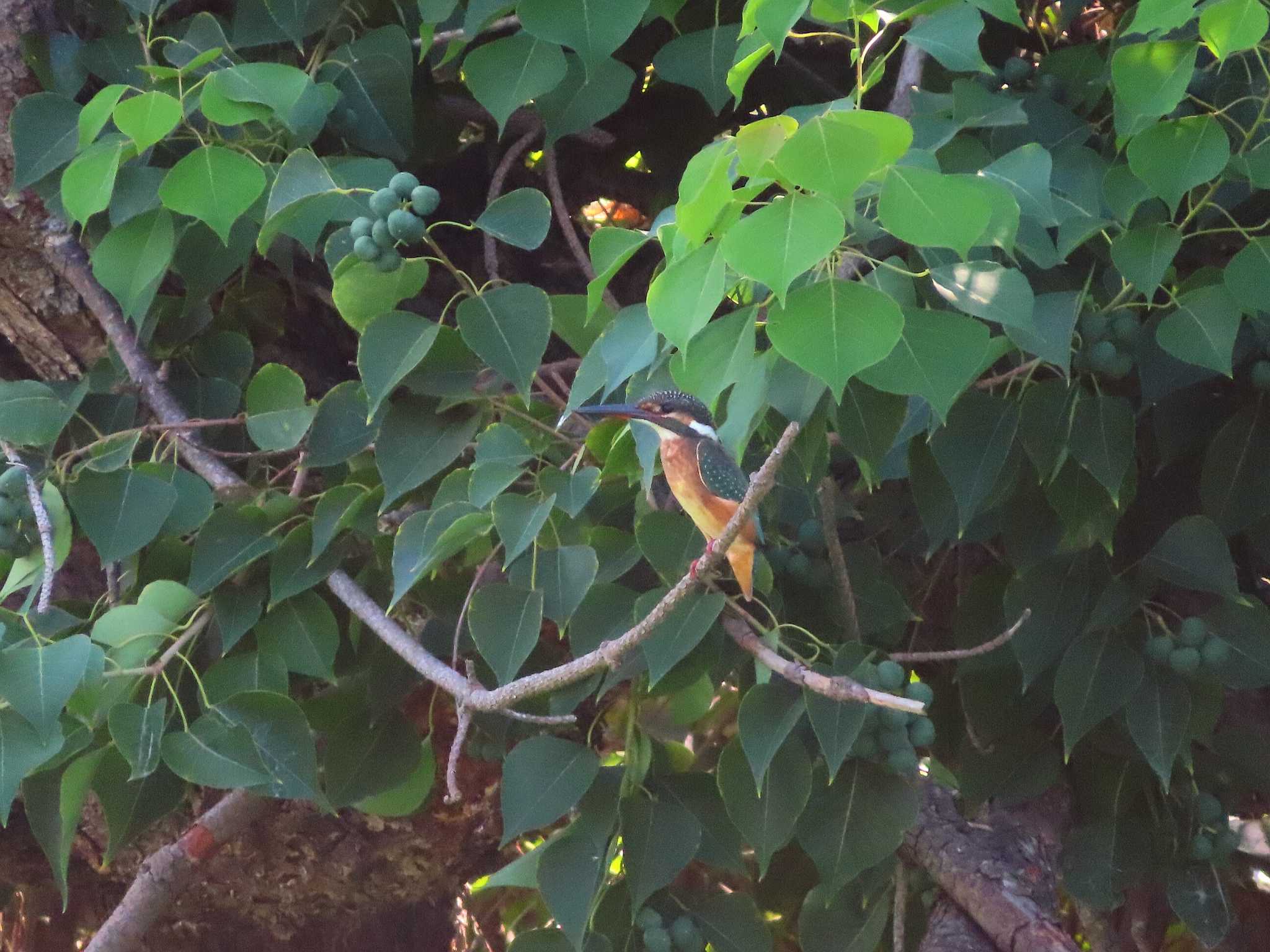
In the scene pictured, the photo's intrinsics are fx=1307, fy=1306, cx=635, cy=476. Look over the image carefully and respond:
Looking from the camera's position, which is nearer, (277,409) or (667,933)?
(667,933)

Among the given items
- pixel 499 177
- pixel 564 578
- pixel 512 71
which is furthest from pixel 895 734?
pixel 499 177

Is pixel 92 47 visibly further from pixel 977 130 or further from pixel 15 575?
pixel 977 130

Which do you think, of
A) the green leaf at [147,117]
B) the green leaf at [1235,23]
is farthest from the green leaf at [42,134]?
the green leaf at [1235,23]

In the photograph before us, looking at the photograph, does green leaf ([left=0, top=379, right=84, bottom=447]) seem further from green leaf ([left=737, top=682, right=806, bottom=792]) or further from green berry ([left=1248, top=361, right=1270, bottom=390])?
green berry ([left=1248, top=361, right=1270, bottom=390])

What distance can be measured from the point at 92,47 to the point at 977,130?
1.13 m

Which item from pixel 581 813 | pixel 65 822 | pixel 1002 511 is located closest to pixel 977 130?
pixel 1002 511

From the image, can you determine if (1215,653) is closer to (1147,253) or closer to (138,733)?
(1147,253)

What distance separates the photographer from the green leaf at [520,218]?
137 cm

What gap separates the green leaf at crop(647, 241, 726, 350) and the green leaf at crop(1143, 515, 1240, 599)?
0.71 metres

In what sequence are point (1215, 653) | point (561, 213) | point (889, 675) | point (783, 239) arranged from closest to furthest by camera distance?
1. point (783, 239)
2. point (889, 675)
3. point (1215, 653)
4. point (561, 213)

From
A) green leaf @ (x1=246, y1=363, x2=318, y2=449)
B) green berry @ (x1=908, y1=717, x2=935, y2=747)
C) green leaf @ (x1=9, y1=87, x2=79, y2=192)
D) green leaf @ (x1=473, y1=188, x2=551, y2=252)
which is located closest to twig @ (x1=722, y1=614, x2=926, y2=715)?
green berry @ (x1=908, y1=717, x2=935, y2=747)

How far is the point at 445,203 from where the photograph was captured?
6.84 ft

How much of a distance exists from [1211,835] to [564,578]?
917 millimetres

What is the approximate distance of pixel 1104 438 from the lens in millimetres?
1297
